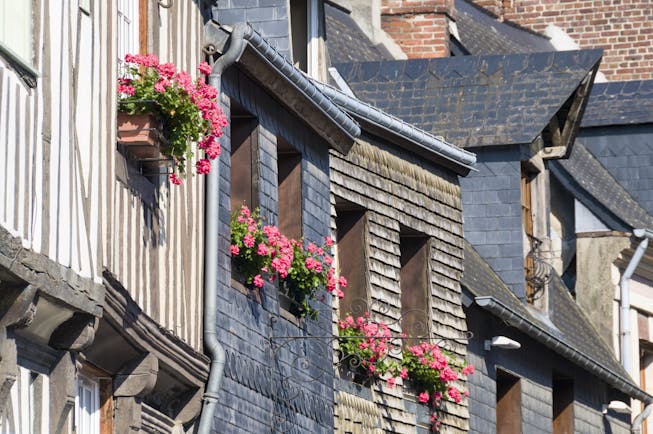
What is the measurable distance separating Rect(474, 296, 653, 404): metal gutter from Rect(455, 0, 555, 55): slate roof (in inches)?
219

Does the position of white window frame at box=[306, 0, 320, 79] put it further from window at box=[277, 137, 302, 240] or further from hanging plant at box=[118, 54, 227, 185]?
hanging plant at box=[118, 54, 227, 185]

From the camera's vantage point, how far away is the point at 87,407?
427 inches

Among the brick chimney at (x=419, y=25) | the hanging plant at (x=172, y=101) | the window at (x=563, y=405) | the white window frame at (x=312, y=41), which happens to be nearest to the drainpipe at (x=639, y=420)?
the window at (x=563, y=405)

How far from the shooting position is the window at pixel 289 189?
14.6 meters

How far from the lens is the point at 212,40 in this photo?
13.0 meters

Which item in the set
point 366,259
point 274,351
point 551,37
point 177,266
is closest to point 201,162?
point 177,266

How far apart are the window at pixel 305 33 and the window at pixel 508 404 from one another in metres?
4.25

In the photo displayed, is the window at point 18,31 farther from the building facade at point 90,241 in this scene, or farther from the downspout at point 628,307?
the downspout at point 628,307

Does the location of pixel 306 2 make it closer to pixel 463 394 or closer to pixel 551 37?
pixel 463 394

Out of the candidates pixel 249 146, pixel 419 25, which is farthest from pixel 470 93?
pixel 249 146

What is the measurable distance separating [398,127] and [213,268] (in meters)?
4.40

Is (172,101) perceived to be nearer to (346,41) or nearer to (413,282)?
(413,282)

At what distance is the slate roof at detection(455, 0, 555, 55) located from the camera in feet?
90.0

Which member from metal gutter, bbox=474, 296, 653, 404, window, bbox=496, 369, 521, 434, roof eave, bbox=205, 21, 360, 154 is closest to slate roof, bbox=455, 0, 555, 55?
metal gutter, bbox=474, 296, 653, 404
